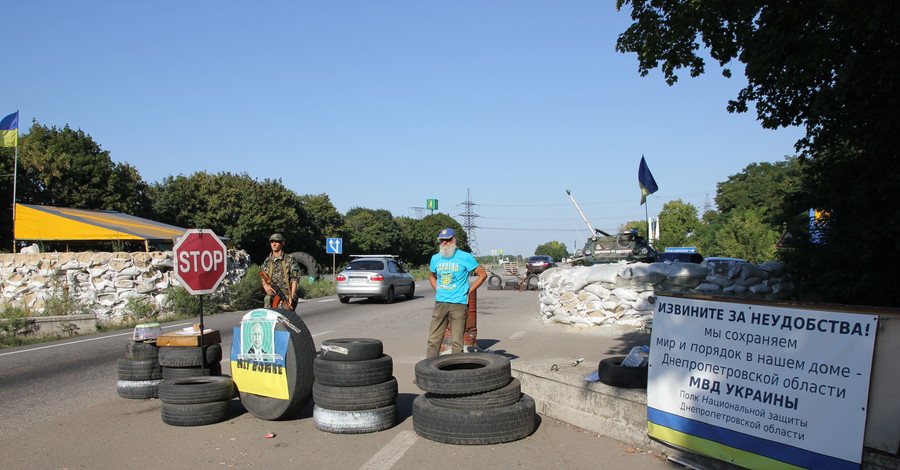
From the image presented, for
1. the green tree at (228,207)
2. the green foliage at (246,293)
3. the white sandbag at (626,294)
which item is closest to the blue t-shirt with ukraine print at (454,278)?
the white sandbag at (626,294)

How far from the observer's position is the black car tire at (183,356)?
6551mm

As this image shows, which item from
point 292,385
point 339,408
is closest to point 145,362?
point 292,385

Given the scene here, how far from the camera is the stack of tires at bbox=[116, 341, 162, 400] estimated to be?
6.89m

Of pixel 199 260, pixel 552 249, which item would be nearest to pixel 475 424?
pixel 199 260

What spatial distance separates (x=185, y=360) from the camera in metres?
6.54

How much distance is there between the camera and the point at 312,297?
24625mm

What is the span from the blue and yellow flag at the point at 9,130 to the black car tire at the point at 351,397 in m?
22.7

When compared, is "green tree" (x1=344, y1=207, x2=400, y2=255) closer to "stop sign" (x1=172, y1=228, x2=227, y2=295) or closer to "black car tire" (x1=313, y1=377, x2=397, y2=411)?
"stop sign" (x1=172, y1=228, x2=227, y2=295)

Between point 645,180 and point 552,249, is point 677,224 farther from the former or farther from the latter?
point 552,249

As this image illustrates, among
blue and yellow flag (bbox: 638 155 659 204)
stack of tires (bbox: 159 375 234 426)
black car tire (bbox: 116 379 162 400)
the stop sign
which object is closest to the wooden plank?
black car tire (bbox: 116 379 162 400)

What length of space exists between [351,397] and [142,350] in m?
2.93

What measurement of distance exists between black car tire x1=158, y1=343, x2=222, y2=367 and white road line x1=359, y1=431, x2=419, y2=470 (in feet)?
8.18

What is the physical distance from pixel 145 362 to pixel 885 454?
6.86 metres

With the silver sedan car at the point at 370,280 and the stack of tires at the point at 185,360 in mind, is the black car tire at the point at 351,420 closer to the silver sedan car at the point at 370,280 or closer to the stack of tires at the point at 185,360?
the stack of tires at the point at 185,360
